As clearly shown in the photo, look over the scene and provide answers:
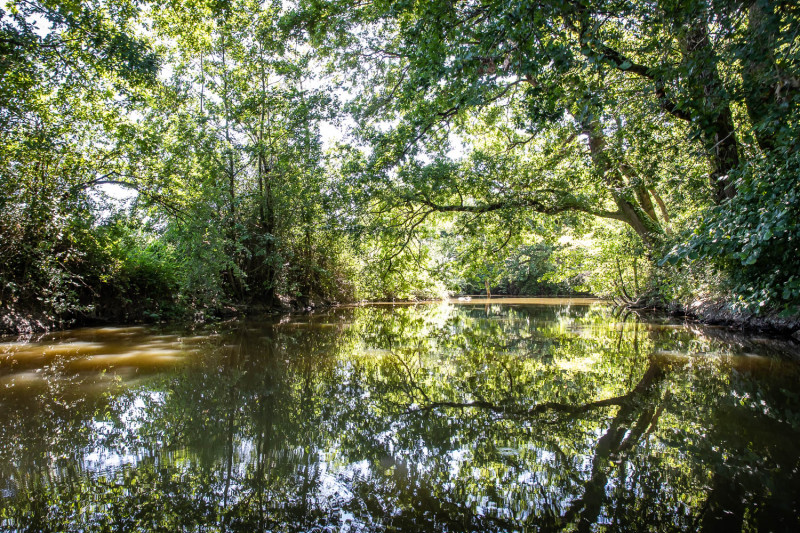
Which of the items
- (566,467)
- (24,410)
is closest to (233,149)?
(24,410)

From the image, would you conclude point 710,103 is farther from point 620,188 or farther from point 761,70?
point 620,188

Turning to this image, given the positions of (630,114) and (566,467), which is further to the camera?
(630,114)

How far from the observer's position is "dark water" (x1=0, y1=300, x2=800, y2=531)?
2221mm

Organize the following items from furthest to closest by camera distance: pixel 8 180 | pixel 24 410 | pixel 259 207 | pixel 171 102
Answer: pixel 259 207 → pixel 171 102 → pixel 8 180 → pixel 24 410

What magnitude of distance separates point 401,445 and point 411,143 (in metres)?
3.94

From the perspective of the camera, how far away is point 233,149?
14898mm

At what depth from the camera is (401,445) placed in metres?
3.15

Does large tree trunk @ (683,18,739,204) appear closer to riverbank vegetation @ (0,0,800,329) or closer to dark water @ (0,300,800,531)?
riverbank vegetation @ (0,0,800,329)

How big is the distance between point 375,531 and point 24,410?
12.6 ft

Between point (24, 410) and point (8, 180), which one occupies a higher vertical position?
point (8, 180)

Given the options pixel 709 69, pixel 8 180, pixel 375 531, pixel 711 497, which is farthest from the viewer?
pixel 8 180

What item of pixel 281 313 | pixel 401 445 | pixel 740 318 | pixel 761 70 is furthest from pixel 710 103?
pixel 281 313

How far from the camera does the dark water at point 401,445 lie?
2.22 meters

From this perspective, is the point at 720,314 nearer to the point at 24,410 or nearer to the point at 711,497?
the point at 711,497
